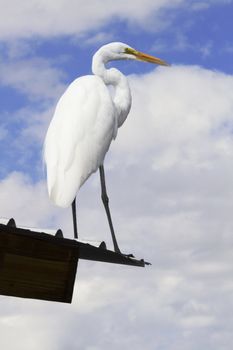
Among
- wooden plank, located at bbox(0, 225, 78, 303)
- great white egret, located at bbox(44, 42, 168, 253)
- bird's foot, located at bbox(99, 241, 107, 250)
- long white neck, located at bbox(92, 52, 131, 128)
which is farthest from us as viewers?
long white neck, located at bbox(92, 52, 131, 128)

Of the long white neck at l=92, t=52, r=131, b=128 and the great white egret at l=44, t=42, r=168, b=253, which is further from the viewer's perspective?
the long white neck at l=92, t=52, r=131, b=128

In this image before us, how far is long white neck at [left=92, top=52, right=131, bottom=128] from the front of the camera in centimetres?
1079

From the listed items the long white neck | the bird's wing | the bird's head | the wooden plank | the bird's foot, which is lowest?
the wooden plank

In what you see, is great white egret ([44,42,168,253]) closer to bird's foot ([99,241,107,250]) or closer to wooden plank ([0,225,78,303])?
bird's foot ([99,241,107,250])

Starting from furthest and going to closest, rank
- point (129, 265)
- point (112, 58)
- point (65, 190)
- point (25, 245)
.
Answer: point (112, 58), point (65, 190), point (129, 265), point (25, 245)

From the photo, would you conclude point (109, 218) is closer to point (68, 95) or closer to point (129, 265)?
point (68, 95)

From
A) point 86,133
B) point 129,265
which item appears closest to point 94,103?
point 86,133

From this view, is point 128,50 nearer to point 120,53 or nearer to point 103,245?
point 120,53

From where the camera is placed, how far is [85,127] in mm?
9875

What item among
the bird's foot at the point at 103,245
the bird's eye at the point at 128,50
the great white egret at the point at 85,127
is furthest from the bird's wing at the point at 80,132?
the bird's foot at the point at 103,245

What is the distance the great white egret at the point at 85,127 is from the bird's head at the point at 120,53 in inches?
1.0

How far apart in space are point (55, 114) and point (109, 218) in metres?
1.59

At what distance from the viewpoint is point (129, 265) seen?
7.68 metres

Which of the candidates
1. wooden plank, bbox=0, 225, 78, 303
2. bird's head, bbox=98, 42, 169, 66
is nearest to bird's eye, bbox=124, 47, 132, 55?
bird's head, bbox=98, 42, 169, 66
